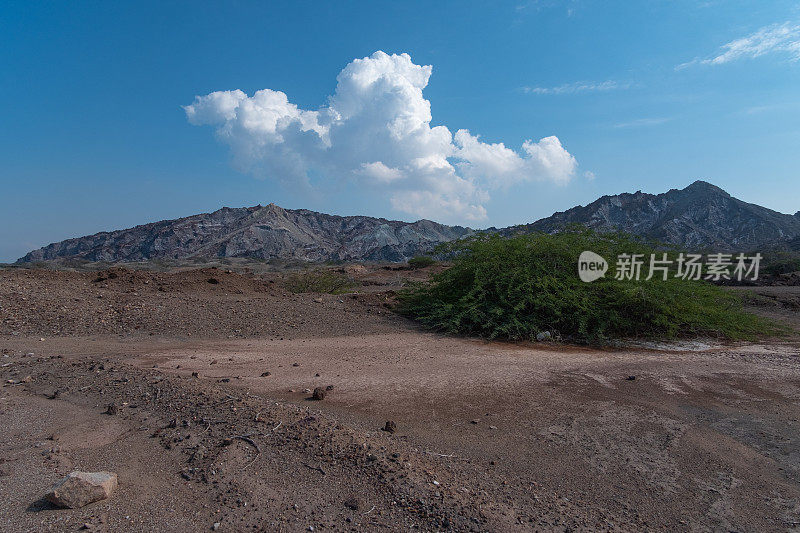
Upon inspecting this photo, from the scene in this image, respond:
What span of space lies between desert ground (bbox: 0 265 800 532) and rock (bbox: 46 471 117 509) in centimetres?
6

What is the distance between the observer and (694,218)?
166ft

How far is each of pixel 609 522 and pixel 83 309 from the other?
33.6 ft

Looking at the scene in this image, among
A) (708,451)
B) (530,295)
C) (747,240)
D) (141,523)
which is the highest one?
(747,240)

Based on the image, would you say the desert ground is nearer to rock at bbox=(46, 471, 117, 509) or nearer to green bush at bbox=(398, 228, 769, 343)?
rock at bbox=(46, 471, 117, 509)

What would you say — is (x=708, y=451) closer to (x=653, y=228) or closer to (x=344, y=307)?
(x=344, y=307)

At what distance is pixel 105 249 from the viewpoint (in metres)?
57.0

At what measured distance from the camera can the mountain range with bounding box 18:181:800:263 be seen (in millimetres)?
48125

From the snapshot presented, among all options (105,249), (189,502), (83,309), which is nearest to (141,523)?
(189,502)

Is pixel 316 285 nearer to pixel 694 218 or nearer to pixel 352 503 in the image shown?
pixel 352 503

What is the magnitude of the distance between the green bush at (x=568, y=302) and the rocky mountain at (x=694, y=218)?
1215 inches

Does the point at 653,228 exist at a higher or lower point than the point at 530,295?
Result: higher

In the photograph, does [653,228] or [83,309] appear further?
[653,228]

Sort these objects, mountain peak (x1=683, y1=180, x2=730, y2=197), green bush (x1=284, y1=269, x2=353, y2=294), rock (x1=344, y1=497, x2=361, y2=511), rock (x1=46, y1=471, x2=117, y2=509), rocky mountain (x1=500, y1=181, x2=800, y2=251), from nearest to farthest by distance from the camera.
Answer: rock (x1=46, y1=471, x2=117, y2=509)
rock (x1=344, y1=497, x2=361, y2=511)
green bush (x1=284, y1=269, x2=353, y2=294)
rocky mountain (x1=500, y1=181, x2=800, y2=251)
mountain peak (x1=683, y1=180, x2=730, y2=197)

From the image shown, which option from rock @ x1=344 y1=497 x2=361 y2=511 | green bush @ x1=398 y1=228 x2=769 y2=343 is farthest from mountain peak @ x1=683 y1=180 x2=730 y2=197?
rock @ x1=344 y1=497 x2=361 y2=511
